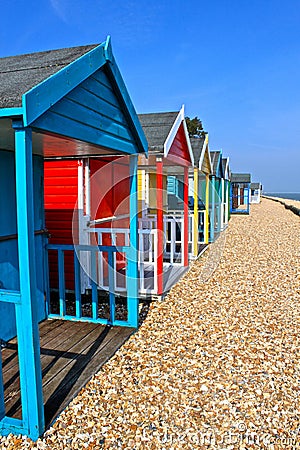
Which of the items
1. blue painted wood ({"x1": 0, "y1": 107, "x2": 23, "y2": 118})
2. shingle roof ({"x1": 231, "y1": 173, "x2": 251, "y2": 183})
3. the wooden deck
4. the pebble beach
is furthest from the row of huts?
shingle roof ({"x1": 231, "y1": 173, "x2": 251, "y2": 183})

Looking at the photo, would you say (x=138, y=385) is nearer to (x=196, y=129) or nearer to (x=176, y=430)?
(x=176, y=430)

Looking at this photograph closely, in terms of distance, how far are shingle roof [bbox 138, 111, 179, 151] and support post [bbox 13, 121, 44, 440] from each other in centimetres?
342

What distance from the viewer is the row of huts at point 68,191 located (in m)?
2.49

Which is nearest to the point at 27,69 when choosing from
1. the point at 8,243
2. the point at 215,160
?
the point at 8,243

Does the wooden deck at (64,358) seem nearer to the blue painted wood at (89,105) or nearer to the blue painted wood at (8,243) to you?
the blue painted wood at (8,243)

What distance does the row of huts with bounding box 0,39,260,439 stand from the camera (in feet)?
8.16

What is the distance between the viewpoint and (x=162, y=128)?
625 cm

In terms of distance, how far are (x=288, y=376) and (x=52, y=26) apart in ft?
25.5

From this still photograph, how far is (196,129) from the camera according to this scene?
39.7 m

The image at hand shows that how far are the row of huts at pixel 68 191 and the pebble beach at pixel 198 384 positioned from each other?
413 mm

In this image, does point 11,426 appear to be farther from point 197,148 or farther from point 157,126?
point 197,148

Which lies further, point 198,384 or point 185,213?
point 185,213

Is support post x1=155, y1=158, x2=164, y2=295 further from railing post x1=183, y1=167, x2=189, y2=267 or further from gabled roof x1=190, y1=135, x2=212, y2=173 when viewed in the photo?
gabled roof x1=190, y1=135, x2=212, y2=173

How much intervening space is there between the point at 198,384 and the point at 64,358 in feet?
4.54
